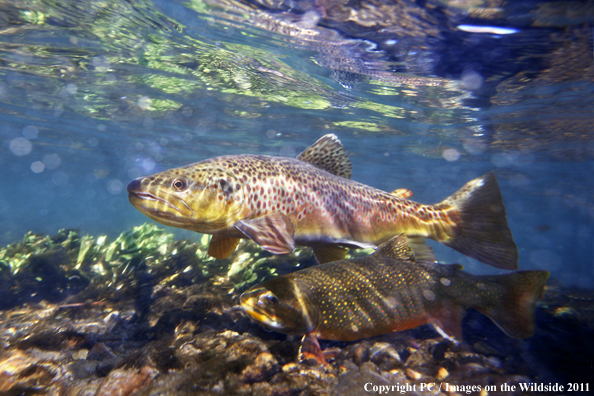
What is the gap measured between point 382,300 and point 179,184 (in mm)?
2652

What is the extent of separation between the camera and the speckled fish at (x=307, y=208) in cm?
322

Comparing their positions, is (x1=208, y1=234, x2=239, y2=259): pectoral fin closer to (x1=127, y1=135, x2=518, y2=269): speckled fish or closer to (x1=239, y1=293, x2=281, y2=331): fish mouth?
(x1=127, y1=135, x2=518, y2=269): speckled fish

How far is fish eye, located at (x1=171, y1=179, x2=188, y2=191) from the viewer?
321cm

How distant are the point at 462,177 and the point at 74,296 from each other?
3461 cm

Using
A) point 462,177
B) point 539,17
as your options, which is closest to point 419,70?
point 539,17

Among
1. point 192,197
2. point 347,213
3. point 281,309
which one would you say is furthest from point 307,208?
point 281,309

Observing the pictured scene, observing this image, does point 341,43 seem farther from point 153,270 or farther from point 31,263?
point 31,263

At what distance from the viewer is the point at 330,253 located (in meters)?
4.42

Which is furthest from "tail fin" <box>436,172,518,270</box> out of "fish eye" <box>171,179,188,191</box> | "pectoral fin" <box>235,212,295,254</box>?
"fish eye" <box>171,179,188,191</box>

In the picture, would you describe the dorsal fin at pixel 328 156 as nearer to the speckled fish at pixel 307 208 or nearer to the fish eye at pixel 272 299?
the speckled fish at pixel 307 208

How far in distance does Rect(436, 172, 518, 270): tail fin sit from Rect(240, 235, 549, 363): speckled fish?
914mm

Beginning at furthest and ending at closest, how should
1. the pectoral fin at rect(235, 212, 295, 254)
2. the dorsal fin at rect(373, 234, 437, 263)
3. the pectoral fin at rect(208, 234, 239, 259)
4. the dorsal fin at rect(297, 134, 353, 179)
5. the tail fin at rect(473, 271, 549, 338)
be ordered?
1. the dorsal fin at rect(297, 134, 353, 179)
2. the pectoral fin at rect(208, 234, 239, 259)
3. the dorsal fin at rect(373, 234, 437, 263)
4. the pectoral fin at rect(235, 212, 295, 254)
5. the tail fin at rect(473, 271, 549, 338)

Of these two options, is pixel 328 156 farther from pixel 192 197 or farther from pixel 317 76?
pixel 317 76

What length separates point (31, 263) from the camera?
652cm
